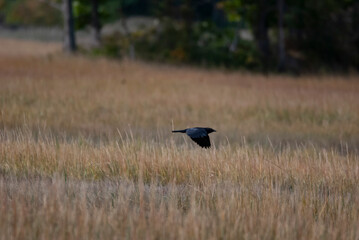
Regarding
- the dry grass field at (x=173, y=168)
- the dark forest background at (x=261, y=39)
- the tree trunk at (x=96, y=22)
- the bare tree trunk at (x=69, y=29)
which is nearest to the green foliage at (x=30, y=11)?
the tree trunk at (x=96, y=22)

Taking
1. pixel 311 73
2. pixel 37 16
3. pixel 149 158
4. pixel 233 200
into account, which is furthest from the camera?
pixel 37 16

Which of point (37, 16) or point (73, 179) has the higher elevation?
point (37, 16)

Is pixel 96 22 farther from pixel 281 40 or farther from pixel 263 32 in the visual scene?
pixel 281 40

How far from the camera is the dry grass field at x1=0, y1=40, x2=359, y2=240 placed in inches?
199

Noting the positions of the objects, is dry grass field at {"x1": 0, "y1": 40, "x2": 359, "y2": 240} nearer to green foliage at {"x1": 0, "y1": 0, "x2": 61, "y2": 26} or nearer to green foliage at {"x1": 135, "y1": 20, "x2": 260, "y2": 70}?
green foliage at {"x1": 135, "y1": 20, "x2": 260, "y2": 70}

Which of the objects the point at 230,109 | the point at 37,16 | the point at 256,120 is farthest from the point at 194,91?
the point at 37,16

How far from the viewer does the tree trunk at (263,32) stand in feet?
90.2

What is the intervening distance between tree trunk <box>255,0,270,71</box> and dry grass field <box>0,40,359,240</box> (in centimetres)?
1205

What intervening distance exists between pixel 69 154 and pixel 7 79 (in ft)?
29.8

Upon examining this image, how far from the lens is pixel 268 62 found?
2723cm

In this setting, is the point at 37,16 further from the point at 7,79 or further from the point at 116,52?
the point at 7,79

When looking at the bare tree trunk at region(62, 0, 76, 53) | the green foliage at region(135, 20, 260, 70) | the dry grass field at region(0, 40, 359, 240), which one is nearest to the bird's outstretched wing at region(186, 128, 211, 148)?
the dry grass field at region(0, 40, 359, 240)

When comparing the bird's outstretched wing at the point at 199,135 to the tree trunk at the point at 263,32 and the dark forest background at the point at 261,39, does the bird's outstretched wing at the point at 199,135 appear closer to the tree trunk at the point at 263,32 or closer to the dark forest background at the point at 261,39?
the dark forest background at the point at 261,39

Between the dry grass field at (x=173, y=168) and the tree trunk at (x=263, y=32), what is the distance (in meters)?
12.1
